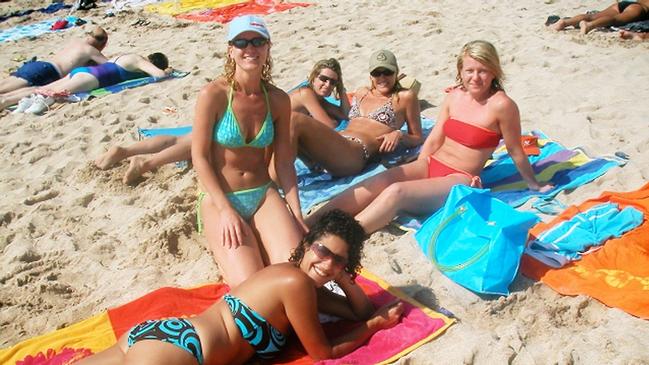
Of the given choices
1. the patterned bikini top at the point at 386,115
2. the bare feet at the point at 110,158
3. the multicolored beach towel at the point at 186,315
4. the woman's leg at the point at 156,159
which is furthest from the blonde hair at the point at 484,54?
the bare feet at the point at 110,158

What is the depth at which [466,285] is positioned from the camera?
11.1 ft

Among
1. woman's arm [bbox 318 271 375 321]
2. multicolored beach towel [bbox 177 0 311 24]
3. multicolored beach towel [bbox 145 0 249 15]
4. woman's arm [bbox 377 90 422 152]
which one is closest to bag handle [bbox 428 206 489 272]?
woman's arm [bbox 318 271 375 321]

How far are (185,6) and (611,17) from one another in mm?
7122

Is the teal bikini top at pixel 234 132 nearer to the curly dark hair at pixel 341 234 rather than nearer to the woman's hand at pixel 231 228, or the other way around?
the woman's hand at pixel 231 228

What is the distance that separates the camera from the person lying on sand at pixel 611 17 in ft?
25.2

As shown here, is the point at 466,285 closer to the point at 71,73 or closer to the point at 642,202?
the point at 642,202

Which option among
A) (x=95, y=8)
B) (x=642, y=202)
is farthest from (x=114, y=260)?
(x=95, y=8)

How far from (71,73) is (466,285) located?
548cm

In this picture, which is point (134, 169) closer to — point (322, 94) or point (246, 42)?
point (322, 94)

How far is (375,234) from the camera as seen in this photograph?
401 centimetres

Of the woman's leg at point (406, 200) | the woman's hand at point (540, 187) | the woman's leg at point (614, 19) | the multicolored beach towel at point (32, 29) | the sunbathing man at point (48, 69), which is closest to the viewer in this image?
the woman's leg at point (406, 200)

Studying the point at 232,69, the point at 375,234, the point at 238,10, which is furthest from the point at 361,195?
the point at 238,10

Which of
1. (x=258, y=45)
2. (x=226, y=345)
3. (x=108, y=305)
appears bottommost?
(x=108, y=305)

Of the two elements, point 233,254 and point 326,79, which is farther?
point 326,79
